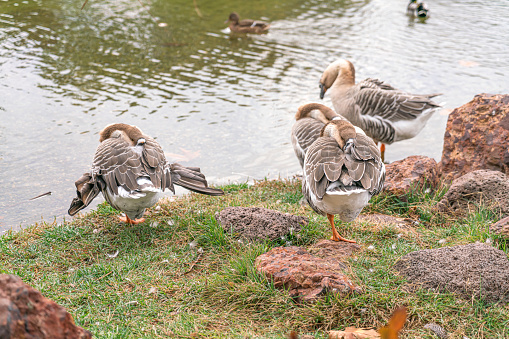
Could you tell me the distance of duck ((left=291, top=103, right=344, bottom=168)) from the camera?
6016mm

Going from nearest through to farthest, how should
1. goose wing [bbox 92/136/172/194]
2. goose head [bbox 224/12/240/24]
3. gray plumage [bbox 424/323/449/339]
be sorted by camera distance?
1. gray plumage [bbox 424/323/449/339]
2. goose wing [bbox 92/136/172/194]
3. goose head [bbox 224/12/240/24]

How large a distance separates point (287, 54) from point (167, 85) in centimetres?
333

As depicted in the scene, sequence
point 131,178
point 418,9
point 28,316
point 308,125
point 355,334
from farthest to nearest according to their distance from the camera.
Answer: point 418,9 < point 308,125 < point 131,178 < point 355,334 < point 28,316

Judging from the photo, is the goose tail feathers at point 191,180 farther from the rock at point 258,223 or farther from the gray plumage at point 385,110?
the gray plumage at point 385,110

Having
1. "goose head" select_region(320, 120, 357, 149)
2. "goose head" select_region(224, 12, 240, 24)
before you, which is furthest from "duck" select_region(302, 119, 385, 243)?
"goose head" select_region(224, 12, 240, 24)

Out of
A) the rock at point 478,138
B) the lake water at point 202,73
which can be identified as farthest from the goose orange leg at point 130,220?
the rock at point 478,138

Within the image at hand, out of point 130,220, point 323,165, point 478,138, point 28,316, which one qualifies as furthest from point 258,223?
point 478,138

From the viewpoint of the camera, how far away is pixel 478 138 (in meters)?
5.88

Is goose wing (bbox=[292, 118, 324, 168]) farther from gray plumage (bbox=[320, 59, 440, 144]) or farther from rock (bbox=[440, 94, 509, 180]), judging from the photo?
rock (bbox=[440, 94, 509, 180])

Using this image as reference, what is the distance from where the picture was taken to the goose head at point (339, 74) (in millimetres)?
8273

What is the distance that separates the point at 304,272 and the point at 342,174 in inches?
35.6

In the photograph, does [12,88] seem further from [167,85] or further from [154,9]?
[154,9]

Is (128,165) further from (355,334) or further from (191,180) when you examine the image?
(355,334)

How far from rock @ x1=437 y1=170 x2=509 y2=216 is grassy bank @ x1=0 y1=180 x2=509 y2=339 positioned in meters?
0.13
